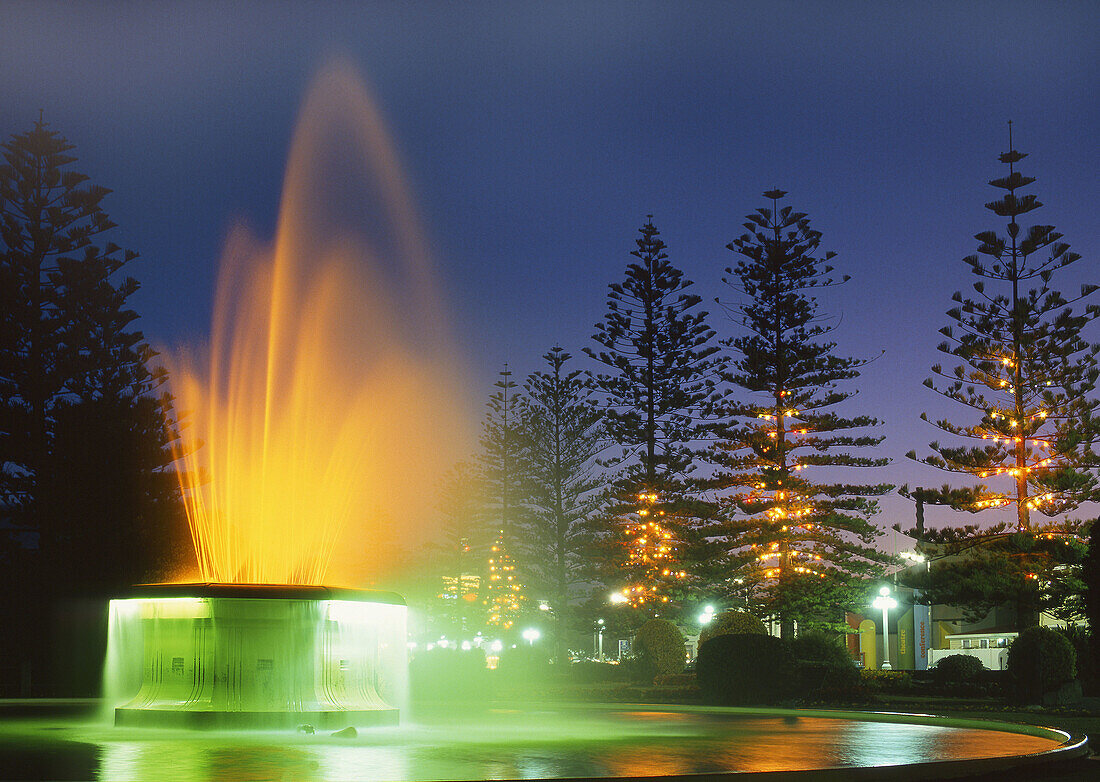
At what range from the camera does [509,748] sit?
10141mm

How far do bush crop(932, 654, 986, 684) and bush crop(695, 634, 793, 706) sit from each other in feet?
22.9

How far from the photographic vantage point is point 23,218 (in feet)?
111

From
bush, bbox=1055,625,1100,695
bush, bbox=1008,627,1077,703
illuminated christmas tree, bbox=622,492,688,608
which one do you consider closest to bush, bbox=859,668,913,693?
bush, bbox=1008,627,1077,703

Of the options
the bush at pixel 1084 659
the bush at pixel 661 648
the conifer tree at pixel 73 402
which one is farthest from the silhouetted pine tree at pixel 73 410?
the bush at pixel 1084 659

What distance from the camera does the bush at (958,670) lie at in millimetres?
25875

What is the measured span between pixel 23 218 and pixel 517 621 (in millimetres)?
28874

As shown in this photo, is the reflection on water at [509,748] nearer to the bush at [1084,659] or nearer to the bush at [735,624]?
the bush at [735,624]

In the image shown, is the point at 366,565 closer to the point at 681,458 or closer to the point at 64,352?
the point at 681,458

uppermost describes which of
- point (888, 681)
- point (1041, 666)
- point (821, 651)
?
point (821, 651)

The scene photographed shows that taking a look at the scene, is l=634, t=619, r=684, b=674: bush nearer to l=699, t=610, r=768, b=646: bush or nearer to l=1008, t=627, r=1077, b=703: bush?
l=699, t=610, r=768, b=646: bush

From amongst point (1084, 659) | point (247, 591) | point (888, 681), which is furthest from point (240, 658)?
point (1084, 659)

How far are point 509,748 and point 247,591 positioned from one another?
3386 millimetres

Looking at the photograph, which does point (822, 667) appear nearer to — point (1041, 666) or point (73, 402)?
point (1041, 666)

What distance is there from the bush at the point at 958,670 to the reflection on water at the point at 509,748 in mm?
12781
